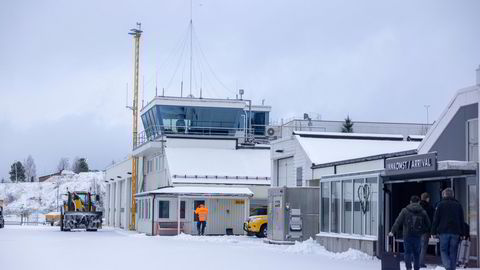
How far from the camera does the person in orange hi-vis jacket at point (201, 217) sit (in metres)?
42.3

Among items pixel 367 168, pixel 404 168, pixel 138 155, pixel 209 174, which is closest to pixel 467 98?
pixel 404 168

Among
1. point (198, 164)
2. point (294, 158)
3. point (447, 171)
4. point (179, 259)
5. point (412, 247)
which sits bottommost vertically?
point (179, 259)

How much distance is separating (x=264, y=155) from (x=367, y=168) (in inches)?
940

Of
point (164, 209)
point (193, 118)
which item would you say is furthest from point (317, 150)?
point (193, 118)

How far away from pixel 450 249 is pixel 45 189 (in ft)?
500

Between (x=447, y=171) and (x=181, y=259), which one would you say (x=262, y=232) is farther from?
(x=447, y=171)

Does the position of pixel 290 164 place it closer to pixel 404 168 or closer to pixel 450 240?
pixel 404 168

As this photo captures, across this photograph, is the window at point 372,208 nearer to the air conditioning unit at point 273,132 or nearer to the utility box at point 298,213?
the utility box at point 298,213

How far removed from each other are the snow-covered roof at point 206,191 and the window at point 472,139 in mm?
24326

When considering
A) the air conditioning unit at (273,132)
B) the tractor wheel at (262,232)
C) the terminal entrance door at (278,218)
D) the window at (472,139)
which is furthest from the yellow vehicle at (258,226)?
the window at (472,139)

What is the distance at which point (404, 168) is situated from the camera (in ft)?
70.5

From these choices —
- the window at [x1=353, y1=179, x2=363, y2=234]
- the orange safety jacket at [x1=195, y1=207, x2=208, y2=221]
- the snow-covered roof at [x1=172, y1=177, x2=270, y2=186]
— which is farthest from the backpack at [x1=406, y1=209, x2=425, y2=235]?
the snow-covered roof at [x1=172, y1=177, x2=270, y2=186]

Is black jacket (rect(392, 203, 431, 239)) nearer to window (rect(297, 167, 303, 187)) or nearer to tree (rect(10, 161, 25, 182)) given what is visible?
window (rect(297, 167, 303, 187))

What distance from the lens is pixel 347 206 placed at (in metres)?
26.3
